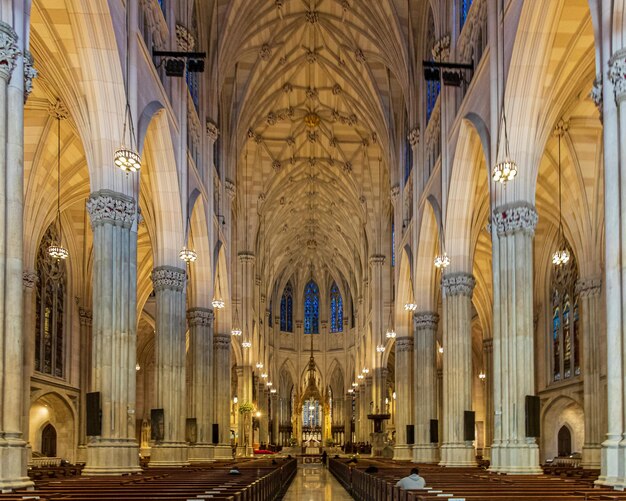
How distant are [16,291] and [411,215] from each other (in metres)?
30.1

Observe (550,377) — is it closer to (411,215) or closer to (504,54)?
(411,215)

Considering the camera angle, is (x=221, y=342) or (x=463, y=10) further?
(x=221, y=342)

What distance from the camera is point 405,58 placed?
3734 centimetres

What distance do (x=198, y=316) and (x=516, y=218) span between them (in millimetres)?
18084

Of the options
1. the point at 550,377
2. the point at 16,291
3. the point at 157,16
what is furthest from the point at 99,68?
the point at 550,377

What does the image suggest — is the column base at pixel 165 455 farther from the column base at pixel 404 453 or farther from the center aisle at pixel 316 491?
the column base at pixel 404 453

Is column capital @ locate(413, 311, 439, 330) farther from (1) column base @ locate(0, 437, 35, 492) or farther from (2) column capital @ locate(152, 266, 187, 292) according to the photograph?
(1) column base @ locate(0, 437, 35, 492)

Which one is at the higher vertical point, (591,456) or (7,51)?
(7,51)

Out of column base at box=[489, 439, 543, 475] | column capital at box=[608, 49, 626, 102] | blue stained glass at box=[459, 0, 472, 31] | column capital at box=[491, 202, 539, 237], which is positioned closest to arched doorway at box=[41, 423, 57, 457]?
column base at box=[489, 439, 543, 475]

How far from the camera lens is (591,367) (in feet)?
100

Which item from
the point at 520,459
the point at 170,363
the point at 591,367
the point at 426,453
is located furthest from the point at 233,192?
the point at 520,459

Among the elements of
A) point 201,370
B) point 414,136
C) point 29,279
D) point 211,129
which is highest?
point 211,129

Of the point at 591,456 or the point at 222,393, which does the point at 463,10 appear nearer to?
the point at 591,456

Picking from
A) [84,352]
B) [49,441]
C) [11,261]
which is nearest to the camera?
[11,261]
